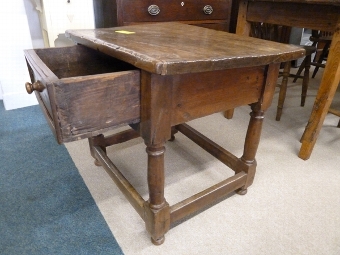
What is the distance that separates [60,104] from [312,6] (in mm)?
1184

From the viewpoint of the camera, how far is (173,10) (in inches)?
60.5

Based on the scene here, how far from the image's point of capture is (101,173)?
46.6 inches

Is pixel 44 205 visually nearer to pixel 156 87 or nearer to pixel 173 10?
pixel 156 87

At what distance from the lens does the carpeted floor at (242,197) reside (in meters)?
0.87

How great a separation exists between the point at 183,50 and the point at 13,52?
56.4 inches

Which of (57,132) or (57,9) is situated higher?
(57,9)

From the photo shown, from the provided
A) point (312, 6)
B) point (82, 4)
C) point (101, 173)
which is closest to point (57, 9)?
point (82, 4)

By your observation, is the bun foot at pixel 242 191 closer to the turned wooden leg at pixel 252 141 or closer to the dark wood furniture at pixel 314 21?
the turned wooden leg at pixel 252 141

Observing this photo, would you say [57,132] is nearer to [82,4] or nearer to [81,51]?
[81,51]

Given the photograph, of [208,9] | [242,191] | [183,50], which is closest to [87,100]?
[183,50]

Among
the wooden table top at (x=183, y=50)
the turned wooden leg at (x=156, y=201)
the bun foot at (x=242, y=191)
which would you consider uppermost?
the wooden table top at (x=183, y=50)

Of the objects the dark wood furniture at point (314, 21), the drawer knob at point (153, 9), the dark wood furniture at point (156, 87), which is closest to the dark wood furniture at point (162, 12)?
the drawer knob at point (153, 9)

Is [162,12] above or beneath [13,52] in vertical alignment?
above

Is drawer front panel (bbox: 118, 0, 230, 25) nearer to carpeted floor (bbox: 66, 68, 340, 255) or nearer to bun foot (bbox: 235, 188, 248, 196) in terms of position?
carpeted floor (bbox: 66, 68, 340, 255)
